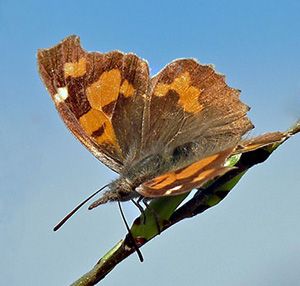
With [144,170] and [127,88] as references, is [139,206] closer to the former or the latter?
[144,170]

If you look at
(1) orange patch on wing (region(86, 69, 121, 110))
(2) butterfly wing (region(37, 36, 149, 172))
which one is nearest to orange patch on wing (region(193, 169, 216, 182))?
(2) butterfly wing (region(37, 36, 149, 172))

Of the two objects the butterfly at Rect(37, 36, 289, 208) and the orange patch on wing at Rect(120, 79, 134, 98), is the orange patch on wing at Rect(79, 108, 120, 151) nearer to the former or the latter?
the butterfly at Rect(37, 36, 289, 208)

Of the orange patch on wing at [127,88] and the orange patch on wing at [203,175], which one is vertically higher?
the orange patch on wing at [127,88]

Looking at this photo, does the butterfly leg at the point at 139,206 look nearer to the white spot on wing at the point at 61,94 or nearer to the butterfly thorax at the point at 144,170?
the butterfly thorax at the point at 144,170

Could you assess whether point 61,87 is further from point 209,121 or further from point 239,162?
point 239,162

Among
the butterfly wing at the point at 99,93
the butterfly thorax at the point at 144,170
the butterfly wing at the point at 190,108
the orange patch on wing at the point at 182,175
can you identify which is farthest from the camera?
the butterfly wing at the point at 99,93

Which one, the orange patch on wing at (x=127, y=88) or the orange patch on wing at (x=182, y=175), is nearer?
the orange patch on wing at (x=182, y=175)

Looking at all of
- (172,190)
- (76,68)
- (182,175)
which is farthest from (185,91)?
(172,190)

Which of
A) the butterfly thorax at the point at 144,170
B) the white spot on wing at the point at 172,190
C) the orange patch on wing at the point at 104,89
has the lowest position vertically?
the white spot on wing at the point at 172,190

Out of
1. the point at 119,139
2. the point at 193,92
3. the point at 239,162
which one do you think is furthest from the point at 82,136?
the point at 239,162

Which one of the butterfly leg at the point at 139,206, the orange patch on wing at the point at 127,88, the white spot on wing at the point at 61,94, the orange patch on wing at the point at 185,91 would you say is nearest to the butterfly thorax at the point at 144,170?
the butterfly leg at the point at 139,206
